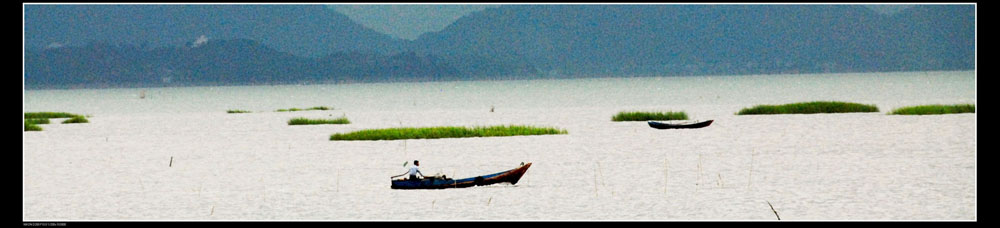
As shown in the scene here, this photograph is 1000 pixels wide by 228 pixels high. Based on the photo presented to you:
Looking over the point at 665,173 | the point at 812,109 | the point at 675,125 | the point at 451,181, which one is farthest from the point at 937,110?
the point at 451,181

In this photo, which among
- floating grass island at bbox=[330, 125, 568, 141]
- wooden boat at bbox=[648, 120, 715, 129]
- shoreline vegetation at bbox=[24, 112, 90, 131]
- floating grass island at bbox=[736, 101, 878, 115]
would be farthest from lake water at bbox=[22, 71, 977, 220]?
floating grass island at bbox=[736, 101, 878, 115]

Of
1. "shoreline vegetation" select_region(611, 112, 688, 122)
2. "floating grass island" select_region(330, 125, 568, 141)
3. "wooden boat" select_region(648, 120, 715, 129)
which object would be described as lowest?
"floating grass island" select_region(330, 125, 568, 141)

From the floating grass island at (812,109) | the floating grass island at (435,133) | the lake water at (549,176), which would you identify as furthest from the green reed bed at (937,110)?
the floating grass island at (435,133)

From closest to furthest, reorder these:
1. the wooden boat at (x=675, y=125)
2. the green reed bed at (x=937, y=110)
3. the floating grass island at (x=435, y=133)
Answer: the floating grass island at (x=435, y=133) → the wooden boat at (x=675, y=125) → the green reed bed at (x=937, y=110)

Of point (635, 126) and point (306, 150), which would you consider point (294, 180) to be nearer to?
point (306, 150)

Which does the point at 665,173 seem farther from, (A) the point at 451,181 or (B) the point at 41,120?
(B) the point at 41,120

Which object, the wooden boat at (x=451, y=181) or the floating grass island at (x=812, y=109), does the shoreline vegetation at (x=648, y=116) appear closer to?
the floating grass island at (x=812, y=109)

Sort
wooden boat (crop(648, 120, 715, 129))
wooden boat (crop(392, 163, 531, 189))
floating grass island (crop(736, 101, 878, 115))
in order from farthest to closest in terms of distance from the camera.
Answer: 1. floating grass island (crop(736, 101, 878, 115))
2. wooden boat (crop(648, 120, 715, 129))
3. wooden boat (crop(392, 163, 531, 189))

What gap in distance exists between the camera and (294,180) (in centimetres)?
2970

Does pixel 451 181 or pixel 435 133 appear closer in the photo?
pixel 451 181

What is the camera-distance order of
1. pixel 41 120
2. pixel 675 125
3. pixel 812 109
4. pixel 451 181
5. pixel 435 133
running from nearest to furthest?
pixel 451 181 → pixel 435 133 → pixel 675 125 → pixel 812 109 → pixel 41 120

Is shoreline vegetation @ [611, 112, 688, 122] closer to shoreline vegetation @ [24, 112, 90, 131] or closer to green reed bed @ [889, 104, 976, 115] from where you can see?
green reed bed @ [889, 104, 976, 115]
